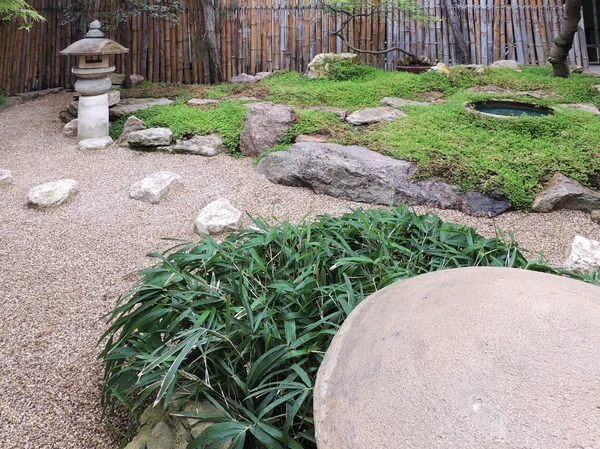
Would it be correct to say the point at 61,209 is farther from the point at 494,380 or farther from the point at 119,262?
the point at 494,380

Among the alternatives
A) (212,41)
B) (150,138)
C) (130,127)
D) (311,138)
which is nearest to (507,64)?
(311,138)

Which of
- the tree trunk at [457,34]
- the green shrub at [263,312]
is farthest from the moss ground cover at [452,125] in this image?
the green shrub at [263,312]

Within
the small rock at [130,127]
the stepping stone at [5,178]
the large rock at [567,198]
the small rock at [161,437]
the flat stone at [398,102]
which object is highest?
the flat stone at [398,102]

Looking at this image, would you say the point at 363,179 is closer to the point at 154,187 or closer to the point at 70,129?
the point at 154,187

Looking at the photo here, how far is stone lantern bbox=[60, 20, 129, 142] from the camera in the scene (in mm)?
4887

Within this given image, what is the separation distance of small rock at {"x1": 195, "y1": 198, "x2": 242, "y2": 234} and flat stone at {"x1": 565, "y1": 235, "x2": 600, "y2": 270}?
2047 millimetres

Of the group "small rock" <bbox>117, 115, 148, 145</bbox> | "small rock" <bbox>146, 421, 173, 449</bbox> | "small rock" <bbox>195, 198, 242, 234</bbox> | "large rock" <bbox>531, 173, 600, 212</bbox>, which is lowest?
"small rock" <bbox>146, 421, 173, 449</bbox>

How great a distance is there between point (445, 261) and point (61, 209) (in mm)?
2914

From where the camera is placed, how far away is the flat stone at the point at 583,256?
2.55 m

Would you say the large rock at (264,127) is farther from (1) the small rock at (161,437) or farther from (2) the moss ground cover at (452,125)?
(1) the small rock at (161,437)

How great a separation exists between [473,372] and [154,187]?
3315 mm

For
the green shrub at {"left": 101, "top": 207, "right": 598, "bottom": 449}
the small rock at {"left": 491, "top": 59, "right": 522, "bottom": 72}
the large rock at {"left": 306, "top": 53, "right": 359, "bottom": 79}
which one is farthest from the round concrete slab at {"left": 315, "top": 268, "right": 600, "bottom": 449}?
the small rock at {"left": 491, "top": 59, "right": 522, "bottom": 72}

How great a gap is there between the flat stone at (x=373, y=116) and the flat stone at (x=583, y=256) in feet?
8.23

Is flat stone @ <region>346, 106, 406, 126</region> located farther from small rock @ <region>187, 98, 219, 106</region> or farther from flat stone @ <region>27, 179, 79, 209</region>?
flat stone @ <region>27, 179, 79, 209</region>
